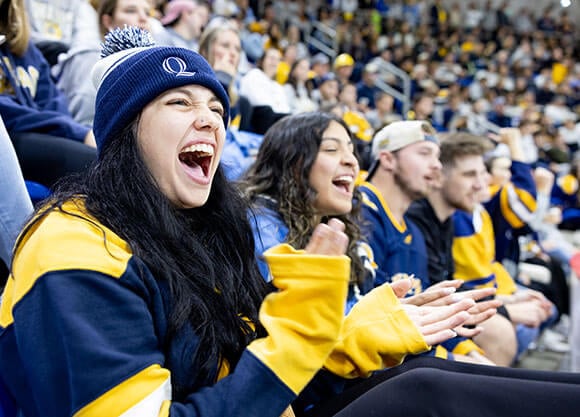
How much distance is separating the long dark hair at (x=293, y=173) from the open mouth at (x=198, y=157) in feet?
2.31

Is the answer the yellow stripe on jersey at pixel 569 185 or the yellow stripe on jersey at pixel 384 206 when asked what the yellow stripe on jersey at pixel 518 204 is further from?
the yellow stripe on jersey at pixel 569 185

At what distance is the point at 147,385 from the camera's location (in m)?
0.98

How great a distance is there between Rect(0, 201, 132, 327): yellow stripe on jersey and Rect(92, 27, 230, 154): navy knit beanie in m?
0.25

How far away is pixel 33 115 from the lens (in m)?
2.06

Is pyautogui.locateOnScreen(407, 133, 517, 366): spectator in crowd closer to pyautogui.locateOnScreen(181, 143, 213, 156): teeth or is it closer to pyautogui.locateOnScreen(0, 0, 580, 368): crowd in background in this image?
pyautogui.locateOnScreen(0, 0, 580, 368): crowd in background

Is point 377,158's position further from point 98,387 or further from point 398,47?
point 398,47

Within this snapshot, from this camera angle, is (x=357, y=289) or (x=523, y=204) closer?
(x=357, y=289)

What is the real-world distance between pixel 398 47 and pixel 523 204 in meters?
10.1

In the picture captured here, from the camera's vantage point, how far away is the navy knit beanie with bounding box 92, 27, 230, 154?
1251 millimetres

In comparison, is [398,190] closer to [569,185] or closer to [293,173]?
[293,173]

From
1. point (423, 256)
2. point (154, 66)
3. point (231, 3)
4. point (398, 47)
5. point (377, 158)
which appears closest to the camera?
point (154, 66)

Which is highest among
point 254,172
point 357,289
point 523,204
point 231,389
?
point 231,389

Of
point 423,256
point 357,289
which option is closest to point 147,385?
point 357,289

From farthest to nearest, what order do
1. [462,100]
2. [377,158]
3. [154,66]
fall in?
[462,100]
[377,158]
[154,66]
